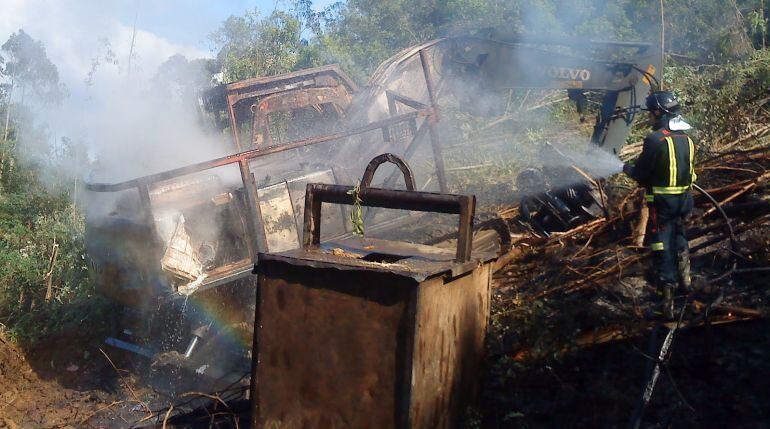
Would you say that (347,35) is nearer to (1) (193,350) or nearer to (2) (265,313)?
(1) (193,350)

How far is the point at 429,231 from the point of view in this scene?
696cm

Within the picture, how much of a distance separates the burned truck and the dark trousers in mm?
1860

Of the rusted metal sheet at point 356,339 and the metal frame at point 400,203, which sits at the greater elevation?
the metal frame at point 400,203

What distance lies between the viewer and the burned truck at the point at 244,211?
20.4ft

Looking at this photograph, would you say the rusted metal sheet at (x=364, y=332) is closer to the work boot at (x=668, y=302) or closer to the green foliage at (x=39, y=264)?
the work boot at (x=668, y=302)

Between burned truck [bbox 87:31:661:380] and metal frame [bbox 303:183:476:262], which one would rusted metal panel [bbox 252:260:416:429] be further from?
burned truck [bbox 87:31:661:380]

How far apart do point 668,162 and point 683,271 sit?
0.79m

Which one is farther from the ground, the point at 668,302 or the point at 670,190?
the point at 670,190

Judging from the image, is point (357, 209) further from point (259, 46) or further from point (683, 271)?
point (259, 46)

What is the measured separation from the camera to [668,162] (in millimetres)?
4766

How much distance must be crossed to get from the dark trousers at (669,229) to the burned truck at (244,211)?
186 centimetres

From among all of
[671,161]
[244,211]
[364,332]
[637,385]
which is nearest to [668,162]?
[671,161]

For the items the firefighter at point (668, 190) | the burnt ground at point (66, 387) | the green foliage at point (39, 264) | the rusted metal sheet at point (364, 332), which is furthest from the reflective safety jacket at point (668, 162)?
the green foliage at point (39, 264)

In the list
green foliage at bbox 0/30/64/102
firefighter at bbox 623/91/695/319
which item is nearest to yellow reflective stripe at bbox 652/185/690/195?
firefighter at bbox 623/91/695/319
